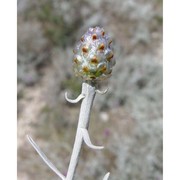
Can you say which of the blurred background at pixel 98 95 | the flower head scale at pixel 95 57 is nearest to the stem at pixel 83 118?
the flower head scale at pixel 95 57

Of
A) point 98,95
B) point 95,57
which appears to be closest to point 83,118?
point 95,57

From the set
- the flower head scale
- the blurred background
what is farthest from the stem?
the blurred background

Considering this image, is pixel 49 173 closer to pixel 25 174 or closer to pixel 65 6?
pixel 25 174

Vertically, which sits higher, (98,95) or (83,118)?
(98,95)

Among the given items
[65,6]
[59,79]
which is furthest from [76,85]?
[65,6]

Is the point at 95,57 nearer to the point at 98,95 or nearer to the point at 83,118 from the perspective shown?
the point at 83,118

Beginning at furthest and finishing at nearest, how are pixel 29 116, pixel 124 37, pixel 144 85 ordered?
pixel 124 37, pixel 144 85, pixel 29 116

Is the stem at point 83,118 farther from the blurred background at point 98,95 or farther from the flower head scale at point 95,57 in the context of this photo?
the blurred background at point 98,95
